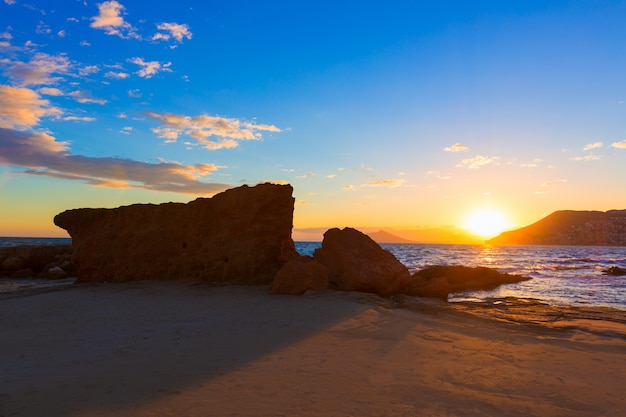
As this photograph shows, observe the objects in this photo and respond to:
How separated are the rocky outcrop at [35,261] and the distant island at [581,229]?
161767mm

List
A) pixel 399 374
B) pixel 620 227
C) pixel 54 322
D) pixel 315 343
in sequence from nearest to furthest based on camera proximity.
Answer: pixel 399 374
pixel 315 343
pixel 54 322
pixel 620 227

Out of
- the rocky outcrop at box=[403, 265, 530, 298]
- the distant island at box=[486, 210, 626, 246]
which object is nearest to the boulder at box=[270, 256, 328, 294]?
the rocky outcrop at box=[403, 265, 530, 298]

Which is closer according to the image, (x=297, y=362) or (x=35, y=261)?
(x=297, y=362)

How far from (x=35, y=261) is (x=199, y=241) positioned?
1494 centimetres

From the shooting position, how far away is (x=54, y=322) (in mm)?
7016

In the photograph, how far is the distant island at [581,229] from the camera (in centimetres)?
14462

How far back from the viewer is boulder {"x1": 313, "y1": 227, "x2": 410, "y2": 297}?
1184 centimetres

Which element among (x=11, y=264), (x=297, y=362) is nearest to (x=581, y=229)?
(x=11, y=264)

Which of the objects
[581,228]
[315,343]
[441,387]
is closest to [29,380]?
[315,343]

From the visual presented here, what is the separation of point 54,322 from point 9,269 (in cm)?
1813

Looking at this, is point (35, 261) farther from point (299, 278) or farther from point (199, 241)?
point (299, 278)

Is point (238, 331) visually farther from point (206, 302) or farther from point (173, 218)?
point (173, 218)

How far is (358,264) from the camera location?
1213 centimetres

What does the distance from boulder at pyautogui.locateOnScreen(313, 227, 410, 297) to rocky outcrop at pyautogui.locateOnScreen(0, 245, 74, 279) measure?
46.9 ft
